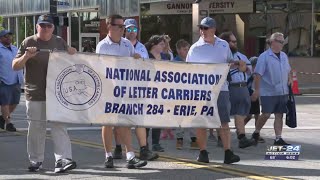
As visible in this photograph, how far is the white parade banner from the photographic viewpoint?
831 cm

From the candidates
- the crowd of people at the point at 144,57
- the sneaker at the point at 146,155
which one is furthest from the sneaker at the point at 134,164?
the sneaker at the point at 146,155

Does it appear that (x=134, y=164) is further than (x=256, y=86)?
No

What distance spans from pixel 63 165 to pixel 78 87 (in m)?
1.01

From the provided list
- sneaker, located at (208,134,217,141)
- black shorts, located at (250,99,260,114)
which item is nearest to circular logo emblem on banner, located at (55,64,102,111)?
sneaker, located at (208,134,217,141)

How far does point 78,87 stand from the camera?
8.34 m

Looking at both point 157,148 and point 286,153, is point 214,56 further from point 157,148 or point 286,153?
point 157,148

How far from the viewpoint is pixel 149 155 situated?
933cm

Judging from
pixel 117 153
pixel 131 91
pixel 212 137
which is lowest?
pixel 212 137

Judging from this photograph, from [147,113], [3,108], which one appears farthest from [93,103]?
[3,108]

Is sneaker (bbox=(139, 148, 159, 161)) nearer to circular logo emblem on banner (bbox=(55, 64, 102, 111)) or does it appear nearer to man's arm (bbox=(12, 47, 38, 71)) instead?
circular logo emblem on banner (bbox=(55, 64, 102, 111))

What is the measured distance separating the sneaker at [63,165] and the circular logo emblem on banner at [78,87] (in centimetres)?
68

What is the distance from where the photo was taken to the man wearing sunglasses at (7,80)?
1277 centimetres

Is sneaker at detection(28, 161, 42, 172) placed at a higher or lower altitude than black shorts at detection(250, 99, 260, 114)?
lower

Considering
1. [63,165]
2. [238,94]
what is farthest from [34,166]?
[238,94]
